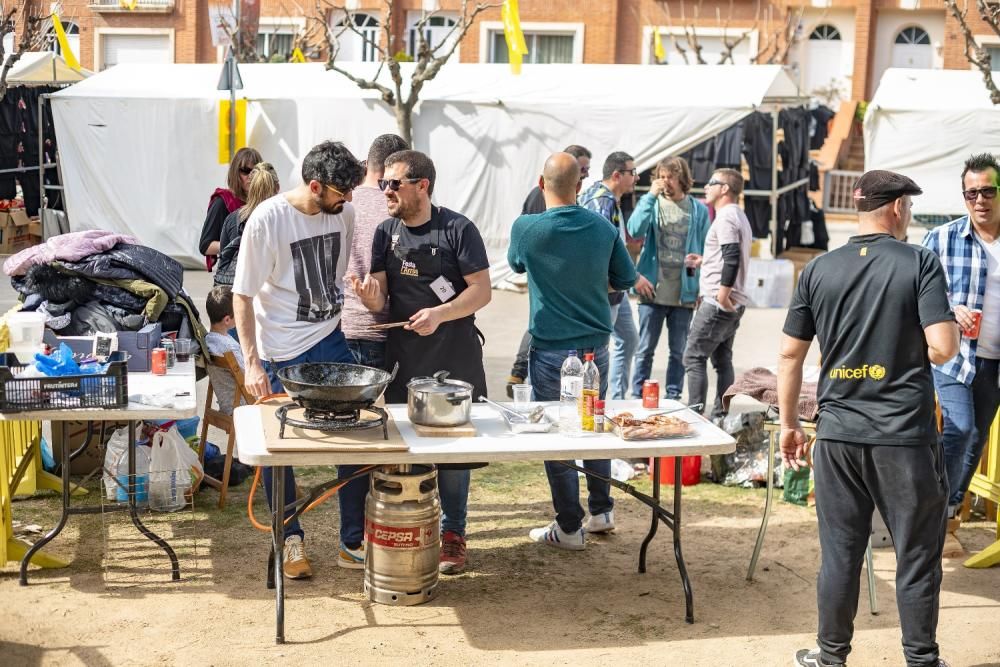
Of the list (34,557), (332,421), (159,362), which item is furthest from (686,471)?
(34,557)

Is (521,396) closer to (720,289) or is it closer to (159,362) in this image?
(159,362)

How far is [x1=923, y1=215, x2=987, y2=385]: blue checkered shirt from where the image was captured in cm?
554

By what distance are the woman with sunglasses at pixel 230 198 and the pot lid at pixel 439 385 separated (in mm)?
3162

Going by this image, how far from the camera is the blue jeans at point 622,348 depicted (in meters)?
7.89

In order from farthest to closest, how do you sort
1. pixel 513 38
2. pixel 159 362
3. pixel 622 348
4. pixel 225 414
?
pixel 513 38
pixel 622 348
pixel 225 414
pixel 159 362

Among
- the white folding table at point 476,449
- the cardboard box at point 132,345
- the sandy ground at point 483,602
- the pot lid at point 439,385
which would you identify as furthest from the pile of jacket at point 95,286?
the pot lid at point 439,385

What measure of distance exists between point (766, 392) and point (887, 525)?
1.88 meters

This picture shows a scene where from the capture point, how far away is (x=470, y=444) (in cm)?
473

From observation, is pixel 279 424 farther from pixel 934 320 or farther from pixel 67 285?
pixel 934 320

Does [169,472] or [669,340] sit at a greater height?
[669,340]

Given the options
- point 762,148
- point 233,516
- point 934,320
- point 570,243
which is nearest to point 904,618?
point 934,320

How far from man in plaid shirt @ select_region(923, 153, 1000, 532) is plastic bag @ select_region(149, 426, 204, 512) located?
370cm

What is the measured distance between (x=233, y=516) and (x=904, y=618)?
3.41 meters

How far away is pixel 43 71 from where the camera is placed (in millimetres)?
20219
